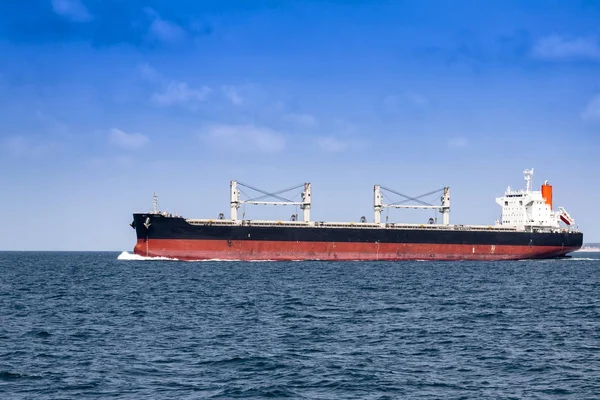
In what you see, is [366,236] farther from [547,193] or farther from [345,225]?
[547,193]

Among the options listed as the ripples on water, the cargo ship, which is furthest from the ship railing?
the ripples on water

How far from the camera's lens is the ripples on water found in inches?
714

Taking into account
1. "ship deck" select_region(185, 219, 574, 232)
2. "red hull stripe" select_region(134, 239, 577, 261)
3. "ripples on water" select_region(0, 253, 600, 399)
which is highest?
"ship deck" select_region(185, 219, 574, 232)

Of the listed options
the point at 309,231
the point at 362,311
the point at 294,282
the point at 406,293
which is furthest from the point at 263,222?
the point at 362,311

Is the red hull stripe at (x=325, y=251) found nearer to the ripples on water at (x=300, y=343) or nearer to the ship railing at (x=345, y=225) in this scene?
the ship railing at (x=345, y=225)

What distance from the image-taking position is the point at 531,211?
9144 centimetres

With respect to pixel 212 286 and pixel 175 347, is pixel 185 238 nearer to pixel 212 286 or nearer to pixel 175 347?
pixel 212 286

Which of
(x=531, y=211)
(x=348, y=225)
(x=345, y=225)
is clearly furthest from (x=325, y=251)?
(x=531, y=211)

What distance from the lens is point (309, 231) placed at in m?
75.6

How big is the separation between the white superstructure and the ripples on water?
158ft

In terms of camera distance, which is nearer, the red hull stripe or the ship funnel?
the red hull stripe

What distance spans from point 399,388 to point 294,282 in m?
30.8

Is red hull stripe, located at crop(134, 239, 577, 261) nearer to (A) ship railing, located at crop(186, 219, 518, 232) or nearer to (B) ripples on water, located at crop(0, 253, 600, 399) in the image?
(A) ship railing, located at crop(186, 219, 518, 232)

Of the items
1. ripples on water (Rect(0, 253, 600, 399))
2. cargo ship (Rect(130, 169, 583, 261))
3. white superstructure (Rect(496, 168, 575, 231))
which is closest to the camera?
ripples on water (Rect(0, 253, 600, 399))
